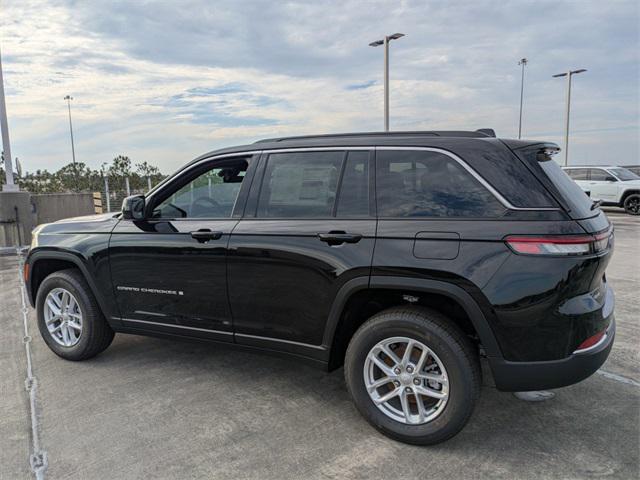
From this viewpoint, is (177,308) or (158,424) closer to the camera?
(158,424)

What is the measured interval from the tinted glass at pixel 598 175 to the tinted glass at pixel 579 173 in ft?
0.73

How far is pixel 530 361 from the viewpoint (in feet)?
8.68

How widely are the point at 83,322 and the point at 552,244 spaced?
357cm

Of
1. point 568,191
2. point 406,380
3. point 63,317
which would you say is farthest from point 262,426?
point 568,191

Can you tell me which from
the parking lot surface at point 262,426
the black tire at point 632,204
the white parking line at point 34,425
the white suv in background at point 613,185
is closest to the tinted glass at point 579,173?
the white suv in background at point 613,185

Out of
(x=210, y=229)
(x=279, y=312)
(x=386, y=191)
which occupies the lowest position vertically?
(x=279, y=312)

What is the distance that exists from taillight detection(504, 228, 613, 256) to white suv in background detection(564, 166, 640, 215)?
15777 mm

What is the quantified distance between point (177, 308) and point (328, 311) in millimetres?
1276

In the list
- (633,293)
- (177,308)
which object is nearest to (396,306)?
(177,308)

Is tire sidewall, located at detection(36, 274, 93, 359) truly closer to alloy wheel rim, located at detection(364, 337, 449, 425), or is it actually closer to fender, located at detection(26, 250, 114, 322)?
fender, located at detection(26, 250, 114, 322)

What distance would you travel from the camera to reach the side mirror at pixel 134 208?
3762 millimetres

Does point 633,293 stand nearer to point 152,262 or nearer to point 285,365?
point 285,365

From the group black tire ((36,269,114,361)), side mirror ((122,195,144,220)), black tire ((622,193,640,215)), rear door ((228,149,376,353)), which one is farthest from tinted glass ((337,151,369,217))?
black tire ((622,193,640,215))

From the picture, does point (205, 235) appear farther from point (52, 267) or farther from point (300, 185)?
point (52, 267)
